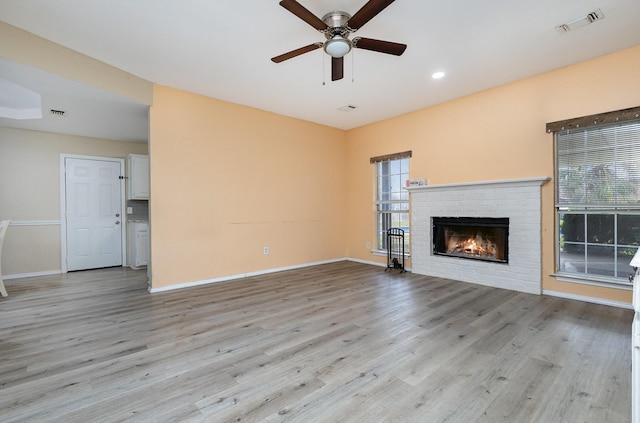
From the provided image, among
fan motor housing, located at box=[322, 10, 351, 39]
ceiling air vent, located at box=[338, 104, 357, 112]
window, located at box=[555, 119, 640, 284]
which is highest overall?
ceiling air vent, located at box=[338, 104, 357, 112]

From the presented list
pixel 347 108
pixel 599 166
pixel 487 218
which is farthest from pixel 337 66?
pixel 599 166

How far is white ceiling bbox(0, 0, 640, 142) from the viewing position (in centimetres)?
238

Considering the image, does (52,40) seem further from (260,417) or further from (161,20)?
(260,417)

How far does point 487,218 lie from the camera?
4051 millimetres

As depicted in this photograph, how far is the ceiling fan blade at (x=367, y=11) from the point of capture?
1988 mm

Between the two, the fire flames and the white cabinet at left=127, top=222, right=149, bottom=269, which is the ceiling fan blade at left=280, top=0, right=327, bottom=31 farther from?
the white cabinet at left=127, top=222, right=149, bottom=269

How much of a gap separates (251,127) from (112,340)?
3444 millimetres

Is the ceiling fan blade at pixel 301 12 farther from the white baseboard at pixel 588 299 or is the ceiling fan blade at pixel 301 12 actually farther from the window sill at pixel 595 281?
the white baseboard at pixel 588 299

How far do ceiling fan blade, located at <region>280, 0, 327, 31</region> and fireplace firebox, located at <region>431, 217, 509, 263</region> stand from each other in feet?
11.0

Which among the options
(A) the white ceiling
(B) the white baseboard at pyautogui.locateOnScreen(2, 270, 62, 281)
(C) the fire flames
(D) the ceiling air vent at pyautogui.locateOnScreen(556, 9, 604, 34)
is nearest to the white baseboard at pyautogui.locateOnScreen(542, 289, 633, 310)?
(C) the fire flames

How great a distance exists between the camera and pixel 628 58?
3.02 metres

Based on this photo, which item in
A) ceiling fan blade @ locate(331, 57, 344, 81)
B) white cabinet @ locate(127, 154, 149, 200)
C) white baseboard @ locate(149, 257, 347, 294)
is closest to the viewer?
ceiling fan blade @ locate(331, 57, 344, 81)

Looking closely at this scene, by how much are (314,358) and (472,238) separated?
132 inches

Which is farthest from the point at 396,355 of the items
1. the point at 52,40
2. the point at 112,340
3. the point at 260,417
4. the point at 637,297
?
the point at 52,40
